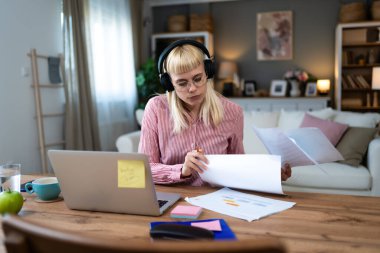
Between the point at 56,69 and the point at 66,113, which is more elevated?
the point at 56,69

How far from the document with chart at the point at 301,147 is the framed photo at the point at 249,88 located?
4142 mm

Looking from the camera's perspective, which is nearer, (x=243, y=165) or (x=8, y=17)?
(x=243, y=165)

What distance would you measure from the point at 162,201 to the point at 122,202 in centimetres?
15

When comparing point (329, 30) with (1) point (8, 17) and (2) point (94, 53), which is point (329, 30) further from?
(1) point (8, 17)

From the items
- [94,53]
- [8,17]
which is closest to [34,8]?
[8,17]

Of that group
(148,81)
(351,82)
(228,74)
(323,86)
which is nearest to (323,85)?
(323,86)

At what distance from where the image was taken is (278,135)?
57.1 inches

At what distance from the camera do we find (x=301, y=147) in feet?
4.86

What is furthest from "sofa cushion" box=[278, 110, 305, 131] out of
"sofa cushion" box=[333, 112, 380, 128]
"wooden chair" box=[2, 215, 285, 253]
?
"wooden chair" box=[2, 215, 285, 253]

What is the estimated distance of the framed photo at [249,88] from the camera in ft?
18.6

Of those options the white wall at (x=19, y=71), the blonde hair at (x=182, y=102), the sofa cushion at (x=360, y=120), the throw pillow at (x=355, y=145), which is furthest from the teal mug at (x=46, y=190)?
the sofa cushion at (x=360, y=120)

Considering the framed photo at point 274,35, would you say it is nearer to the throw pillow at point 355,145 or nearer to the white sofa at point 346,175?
the white sofa at point 346,175

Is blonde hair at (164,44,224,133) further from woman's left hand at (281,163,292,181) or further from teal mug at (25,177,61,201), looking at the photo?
teal mug at (25,177,61,201)

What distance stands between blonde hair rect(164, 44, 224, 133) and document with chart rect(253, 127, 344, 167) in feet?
0.70
